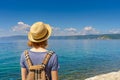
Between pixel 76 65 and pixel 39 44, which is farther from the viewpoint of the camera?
pixel 76 65

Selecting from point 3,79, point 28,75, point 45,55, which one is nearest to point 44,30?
point 45,55

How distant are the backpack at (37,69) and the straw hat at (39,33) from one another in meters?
0.28

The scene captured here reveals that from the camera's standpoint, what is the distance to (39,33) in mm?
4828

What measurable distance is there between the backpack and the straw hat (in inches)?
11.1

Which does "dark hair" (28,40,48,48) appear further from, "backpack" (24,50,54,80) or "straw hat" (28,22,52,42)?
"backpack" (24,50,54,80)

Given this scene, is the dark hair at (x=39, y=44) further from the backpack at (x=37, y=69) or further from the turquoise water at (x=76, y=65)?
the turquoise water at (x=76, y=65)

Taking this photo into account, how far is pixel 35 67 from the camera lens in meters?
4.76

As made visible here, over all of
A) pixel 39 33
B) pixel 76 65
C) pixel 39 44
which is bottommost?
pixel 76 65

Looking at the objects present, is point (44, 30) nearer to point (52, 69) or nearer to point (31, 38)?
point (31, 38)

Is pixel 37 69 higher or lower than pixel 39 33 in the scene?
lower

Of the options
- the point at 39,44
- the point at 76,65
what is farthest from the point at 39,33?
the point at 76,65

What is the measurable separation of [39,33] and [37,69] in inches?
24.9

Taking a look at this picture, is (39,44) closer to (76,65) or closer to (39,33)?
(39,33)

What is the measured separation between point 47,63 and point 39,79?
329 millimetres
